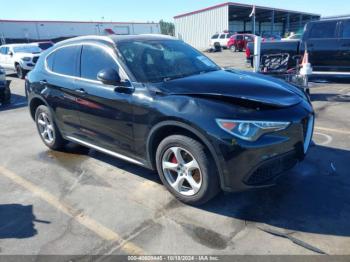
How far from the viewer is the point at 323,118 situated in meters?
6.88

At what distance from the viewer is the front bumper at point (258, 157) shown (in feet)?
10.4

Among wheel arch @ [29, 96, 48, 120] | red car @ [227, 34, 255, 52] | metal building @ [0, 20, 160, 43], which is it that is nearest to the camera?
wheel arch @ [29, 96, 48, 120]

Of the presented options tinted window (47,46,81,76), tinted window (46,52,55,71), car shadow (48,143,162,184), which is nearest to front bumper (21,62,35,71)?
car shadow (48,143,162,184)

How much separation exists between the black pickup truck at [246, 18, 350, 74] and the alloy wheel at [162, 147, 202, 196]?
6.98 meters

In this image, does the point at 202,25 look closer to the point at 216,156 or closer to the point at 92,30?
the point at 92,30

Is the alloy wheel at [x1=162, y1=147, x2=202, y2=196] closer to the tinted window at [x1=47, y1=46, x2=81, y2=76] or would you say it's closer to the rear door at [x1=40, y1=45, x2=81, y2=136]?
the rear door at [x1=40, y1=45, x2=81, y2=136]

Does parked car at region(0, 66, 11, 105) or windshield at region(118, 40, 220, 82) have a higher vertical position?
windshield at region(118, 40, 220, 82)

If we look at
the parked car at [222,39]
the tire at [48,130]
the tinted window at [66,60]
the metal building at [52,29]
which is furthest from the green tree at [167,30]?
the tinted window at [66,60]

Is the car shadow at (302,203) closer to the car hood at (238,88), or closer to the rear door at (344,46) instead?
the car hood at (238,88)

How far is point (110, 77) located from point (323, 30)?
27.5 ft

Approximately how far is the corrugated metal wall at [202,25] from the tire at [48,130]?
128 ft

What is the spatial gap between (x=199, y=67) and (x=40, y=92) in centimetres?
263

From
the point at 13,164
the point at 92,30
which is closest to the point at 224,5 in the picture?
the point at 92,30

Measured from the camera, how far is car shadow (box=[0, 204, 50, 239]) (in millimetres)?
3408
